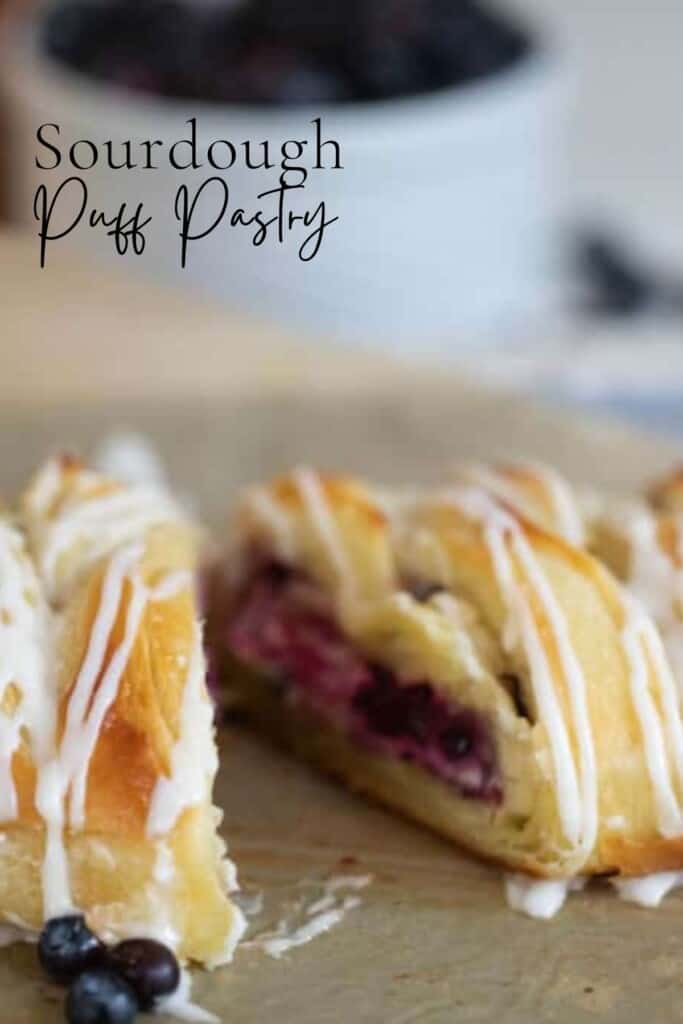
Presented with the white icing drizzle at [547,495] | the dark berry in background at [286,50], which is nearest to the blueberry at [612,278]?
the dark berry in background at [286,50]

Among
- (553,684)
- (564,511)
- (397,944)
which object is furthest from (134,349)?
(397,944)

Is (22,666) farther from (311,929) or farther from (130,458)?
(130,458)

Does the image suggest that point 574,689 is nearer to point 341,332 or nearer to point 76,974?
point 76,974

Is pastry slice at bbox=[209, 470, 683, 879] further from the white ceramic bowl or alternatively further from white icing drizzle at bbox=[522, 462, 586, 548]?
the white ceramic bowl

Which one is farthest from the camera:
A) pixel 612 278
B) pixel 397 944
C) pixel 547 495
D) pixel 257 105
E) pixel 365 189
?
pixel 612 278

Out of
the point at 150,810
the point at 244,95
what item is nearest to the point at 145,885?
the point at 150,810

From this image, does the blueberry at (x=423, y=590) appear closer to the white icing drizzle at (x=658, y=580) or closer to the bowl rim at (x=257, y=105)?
the white icing drizzle at (x=658, y=580)

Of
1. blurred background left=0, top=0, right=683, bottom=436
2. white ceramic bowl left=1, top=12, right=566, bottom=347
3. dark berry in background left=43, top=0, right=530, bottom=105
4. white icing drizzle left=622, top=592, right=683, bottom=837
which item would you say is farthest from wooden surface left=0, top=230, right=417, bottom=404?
white icing drizzle left=622, top=592, right=683, bottom=837
